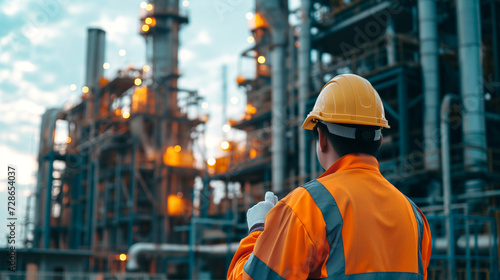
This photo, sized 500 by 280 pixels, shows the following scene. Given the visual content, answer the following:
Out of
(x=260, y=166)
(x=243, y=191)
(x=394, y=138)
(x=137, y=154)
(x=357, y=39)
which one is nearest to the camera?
(x=394, y=138)

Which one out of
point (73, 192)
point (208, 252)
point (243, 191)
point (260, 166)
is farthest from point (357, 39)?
point (73, 192)

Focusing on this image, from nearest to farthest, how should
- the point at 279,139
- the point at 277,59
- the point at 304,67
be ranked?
1. the point at 304,67
2. the point at 279,139
3. the point at 277,59

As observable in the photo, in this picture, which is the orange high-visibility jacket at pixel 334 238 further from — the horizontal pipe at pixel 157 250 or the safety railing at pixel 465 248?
the horizontal pipe at pixel 157 250

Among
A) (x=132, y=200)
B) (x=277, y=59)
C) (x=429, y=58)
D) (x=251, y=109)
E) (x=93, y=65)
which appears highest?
(x=93, y=65)

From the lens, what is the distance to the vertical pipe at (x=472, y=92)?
18.0 m

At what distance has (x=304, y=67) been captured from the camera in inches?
1026

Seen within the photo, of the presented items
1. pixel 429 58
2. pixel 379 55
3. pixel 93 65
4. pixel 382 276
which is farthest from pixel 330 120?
pixel 93 65

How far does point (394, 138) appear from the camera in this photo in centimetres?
2278

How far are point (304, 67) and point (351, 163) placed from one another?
24.3 meters

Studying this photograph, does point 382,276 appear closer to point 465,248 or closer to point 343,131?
point 343,131

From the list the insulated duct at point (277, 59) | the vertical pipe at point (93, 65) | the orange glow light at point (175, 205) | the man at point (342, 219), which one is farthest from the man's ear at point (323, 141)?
the vertical pipe at point (93, 65)

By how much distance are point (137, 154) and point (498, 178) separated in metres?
27.8

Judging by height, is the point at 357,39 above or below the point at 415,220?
above

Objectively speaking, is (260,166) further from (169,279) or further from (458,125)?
(458,125)
